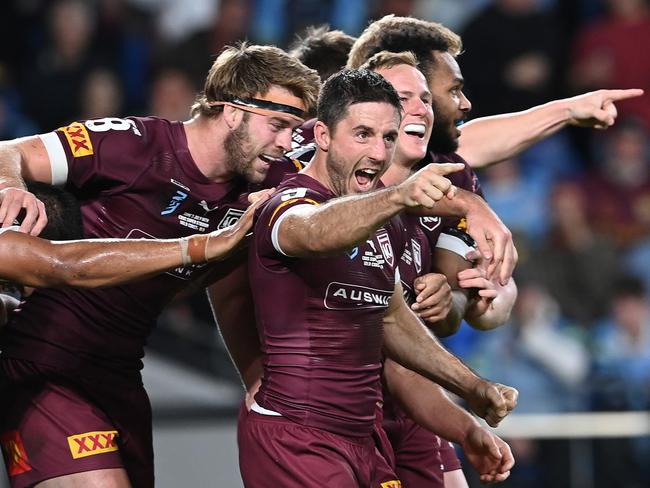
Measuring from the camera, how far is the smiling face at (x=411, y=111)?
5262 mm

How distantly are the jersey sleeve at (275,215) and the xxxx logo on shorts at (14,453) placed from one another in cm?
138

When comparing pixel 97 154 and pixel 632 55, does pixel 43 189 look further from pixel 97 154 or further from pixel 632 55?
pixel 632 55

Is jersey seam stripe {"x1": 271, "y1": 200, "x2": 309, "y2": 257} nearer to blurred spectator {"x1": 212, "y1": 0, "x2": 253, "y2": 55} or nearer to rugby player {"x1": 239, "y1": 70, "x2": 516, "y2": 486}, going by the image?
rugby player {"x1": 239, "y1": 70, "x2": 516, "y2": 486}

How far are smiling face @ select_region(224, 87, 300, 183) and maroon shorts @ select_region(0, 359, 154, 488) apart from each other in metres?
1.03

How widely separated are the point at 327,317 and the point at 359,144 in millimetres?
611

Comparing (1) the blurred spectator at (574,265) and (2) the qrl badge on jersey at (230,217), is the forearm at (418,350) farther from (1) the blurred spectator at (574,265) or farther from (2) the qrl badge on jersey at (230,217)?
(1) the blurred spectator at (574,265)

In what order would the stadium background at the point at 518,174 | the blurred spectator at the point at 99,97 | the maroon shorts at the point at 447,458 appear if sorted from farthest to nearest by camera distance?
the blurred spectator at the point at 99,97 → the stadium background at the point at 518,174 → the maroon shorts at the point at 447,458

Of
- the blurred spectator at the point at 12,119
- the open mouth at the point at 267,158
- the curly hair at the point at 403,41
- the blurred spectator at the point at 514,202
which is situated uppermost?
the curly hair at the point at 403,41

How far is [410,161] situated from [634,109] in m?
5.92

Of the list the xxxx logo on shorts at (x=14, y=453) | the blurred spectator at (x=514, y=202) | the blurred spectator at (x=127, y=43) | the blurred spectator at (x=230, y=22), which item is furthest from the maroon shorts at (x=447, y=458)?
the blurred spectator at (x=127, y=43)

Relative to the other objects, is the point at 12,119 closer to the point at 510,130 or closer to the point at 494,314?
the point at 510,130

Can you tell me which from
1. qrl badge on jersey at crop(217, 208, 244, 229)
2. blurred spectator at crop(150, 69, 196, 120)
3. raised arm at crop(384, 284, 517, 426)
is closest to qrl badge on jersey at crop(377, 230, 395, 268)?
raised arm at crop(384, 284, 517, 426)

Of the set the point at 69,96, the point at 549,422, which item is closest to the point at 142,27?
the point at 69,96

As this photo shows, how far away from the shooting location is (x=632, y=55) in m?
10.9
